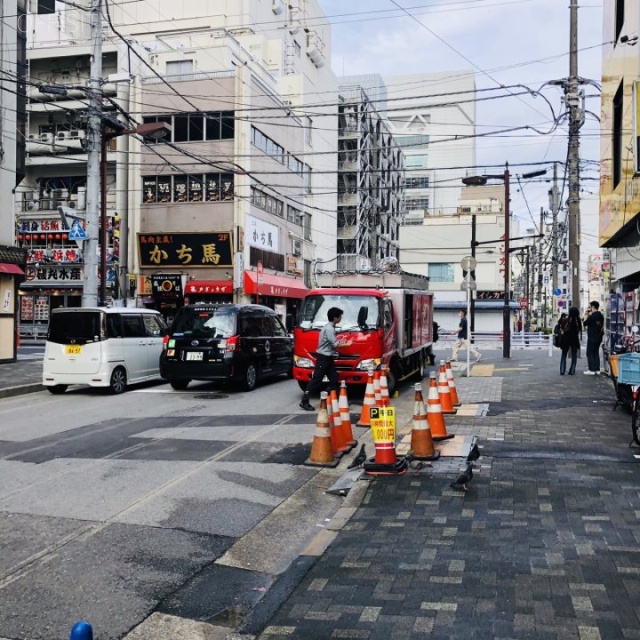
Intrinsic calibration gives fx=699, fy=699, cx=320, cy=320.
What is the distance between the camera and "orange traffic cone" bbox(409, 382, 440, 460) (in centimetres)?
788

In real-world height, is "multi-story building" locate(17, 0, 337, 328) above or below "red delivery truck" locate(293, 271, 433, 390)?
above

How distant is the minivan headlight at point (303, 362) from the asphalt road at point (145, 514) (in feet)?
8.17

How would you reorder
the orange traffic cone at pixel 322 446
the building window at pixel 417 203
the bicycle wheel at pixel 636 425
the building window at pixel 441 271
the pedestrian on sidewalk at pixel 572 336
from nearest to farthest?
the orange traffic cone at pixel 322 446
the bicycle wheel at pixel 636 425
the pedestrian on sidewalk at pixel 572 336
the building window at pixel 441 271
the building window at pixel 417 203

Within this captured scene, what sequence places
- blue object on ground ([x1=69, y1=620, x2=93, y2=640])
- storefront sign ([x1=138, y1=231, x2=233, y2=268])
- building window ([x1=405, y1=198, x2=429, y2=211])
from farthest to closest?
building window ([x1=405, y1=198, x2=429, y2=211]) → storefront sign ([x1=138, y1=231, x2=233, y2=268]) → blue object on ground ([x1=69, y1=620, x2=93, y2=640])

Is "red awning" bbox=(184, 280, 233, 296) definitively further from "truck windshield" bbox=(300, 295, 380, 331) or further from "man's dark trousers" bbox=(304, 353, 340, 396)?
"man's dark trousers" bbox=(304, 353, 340, 396)

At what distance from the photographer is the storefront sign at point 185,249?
36250mm

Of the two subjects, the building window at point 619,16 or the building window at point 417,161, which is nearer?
the building window at point 619,16

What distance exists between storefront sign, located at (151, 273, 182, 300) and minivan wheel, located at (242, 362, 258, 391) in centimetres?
2110

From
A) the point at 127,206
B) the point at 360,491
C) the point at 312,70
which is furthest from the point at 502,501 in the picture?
the point at 312,70

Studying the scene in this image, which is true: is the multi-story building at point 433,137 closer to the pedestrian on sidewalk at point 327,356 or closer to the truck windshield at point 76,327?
the truck windshield at point 76,327

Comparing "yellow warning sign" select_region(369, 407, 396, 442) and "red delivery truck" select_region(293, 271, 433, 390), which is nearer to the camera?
"yellow warning sign" select_region(369, 407, 396, 442)

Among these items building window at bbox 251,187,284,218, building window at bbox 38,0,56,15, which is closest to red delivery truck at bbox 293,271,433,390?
building window at bbox 251,187,284,218

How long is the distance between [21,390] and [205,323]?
4.32m

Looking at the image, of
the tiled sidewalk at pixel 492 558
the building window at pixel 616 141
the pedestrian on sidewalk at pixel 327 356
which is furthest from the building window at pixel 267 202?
the tiled sidewalk at pixel 492 558
